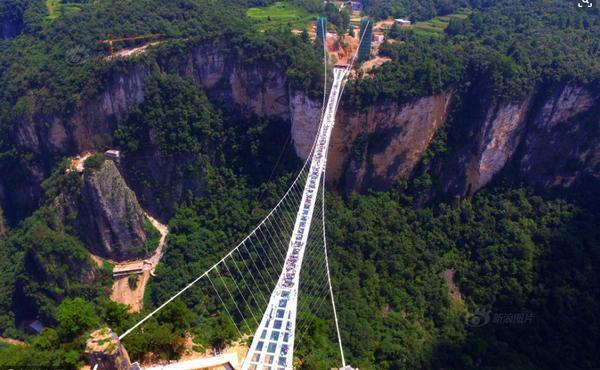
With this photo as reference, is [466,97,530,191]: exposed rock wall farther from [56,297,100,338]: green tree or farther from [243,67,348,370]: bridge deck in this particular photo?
[56,297,100,338]: green tree

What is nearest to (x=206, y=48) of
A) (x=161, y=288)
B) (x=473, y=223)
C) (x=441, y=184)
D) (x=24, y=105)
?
(x=24, y=105)

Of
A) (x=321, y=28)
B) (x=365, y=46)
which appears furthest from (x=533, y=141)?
(x=321, y=28)

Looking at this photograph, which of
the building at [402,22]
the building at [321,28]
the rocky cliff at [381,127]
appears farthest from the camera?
the building at [402,22]

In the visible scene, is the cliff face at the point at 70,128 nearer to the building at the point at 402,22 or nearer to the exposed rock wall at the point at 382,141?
the exposed rock wall at the point at 382,141

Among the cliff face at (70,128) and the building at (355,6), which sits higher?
the building at (355,6)

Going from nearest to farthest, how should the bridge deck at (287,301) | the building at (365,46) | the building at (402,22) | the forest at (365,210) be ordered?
the bridge deck at (287,301), the forest at (365,210), the building at (365,46), the building at (402,22)

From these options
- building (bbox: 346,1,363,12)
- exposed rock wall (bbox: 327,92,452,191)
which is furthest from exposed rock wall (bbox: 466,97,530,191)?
building (bbox: 346,1,363,12)

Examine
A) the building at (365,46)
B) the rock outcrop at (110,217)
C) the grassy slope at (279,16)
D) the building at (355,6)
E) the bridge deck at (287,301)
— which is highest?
the building at (355,6)

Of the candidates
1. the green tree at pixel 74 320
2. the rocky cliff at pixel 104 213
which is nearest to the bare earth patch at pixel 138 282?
the rocky cliff at pixel 104 213
